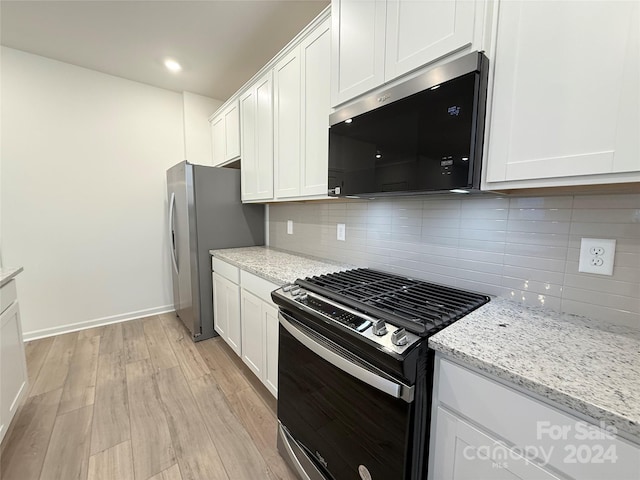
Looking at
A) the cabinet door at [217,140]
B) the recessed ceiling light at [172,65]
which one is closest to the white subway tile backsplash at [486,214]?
the cabinet door at [217,140]

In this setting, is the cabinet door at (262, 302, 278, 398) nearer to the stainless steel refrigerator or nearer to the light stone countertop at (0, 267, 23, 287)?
the stainless steel refrigerator

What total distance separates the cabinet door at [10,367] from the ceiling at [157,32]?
208 cm

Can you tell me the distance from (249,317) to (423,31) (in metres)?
1.86

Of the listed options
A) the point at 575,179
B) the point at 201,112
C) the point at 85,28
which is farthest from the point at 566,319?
the point at 201,112

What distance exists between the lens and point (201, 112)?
3.33 meters

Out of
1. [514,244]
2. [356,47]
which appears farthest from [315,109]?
[514,244]

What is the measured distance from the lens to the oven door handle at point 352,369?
80 centimetres

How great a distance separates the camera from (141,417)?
5.59 ft

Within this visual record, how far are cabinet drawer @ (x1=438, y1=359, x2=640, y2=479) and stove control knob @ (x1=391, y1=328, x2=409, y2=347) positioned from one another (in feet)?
0.44

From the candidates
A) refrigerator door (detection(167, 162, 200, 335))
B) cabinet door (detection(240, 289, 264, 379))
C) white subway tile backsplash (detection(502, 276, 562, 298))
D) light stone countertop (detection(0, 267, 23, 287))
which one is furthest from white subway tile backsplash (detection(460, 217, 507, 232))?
light stone countertop (detection(0, 267, 23, 287))

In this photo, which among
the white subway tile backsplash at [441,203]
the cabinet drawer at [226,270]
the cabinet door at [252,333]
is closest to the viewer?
the white subway tile backsplash at [441,203]

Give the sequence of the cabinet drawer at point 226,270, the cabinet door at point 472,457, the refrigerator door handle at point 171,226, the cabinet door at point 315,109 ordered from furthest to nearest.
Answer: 1. the refrigerator door handle at point 171,226
2. the cabinet drawer at point 226,270
3. the cabinet door at point 315,109
4. the cabinet door at point 472,457

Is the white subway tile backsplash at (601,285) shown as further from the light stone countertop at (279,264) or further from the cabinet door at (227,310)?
the cabinet door at (227,310)

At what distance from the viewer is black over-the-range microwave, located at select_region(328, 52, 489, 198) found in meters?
0.93
